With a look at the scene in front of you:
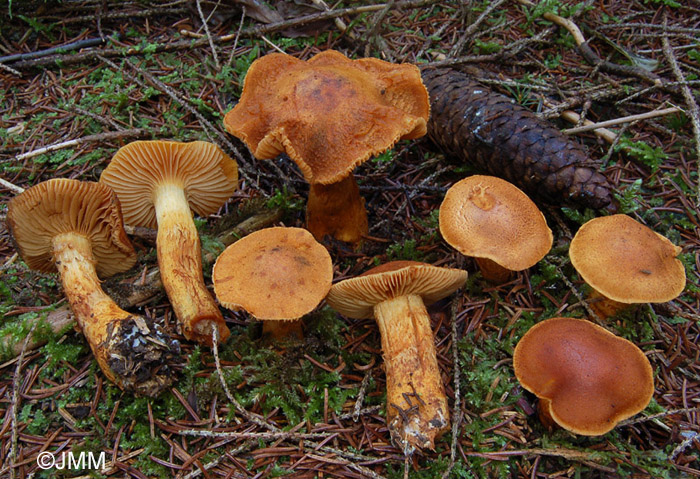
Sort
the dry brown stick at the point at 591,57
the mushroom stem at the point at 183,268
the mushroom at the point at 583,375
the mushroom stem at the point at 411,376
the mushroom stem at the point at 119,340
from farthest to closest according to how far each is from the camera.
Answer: the dry brown stick at the point at 591,57, the mushroom stem at the point at 183,268, the mushroom stem at the point at 119,340, the mushroom stem at the point at 411,376, the mushroom at the point at 583,375

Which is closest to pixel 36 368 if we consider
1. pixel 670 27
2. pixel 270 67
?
pixel 270 67

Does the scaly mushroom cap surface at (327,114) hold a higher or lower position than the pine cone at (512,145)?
higher

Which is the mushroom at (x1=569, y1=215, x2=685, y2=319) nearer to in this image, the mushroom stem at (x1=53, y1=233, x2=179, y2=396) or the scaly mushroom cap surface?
the scaly mushroom cap surface

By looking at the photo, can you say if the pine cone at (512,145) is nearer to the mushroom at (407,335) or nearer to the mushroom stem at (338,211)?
the mushroom stem at (338,211)

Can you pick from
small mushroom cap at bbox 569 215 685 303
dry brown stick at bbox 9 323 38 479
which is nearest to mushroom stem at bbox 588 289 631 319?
small mushroom cap at bbox 569 215 685 303

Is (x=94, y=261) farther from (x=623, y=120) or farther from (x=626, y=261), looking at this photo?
(x=623, y=120)

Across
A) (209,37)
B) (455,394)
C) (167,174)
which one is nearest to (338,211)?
(167,174)

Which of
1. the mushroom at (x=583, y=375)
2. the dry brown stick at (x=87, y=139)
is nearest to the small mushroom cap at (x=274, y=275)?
the mushroom at (x=583, y=375)
